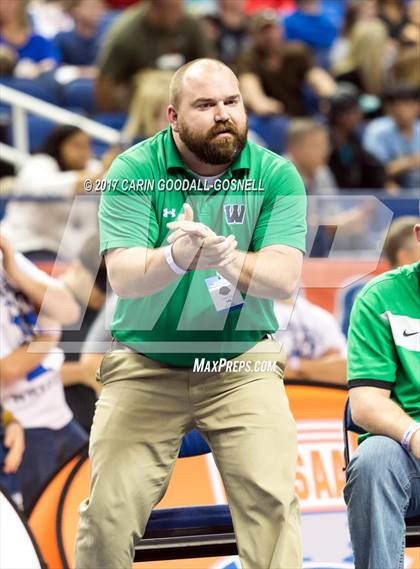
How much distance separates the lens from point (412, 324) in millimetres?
3074

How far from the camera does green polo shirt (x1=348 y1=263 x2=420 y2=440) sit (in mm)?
3043

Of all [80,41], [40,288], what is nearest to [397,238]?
[40,288]

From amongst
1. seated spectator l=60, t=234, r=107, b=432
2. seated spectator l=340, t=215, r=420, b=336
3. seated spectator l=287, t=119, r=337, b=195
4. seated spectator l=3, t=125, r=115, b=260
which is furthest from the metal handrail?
seated spectator l=340, t=215, r=420, b=336

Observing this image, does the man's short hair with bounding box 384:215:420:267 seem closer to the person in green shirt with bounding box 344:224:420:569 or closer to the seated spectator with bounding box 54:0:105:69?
the person in green shirt with bounding box 344:224:420:569

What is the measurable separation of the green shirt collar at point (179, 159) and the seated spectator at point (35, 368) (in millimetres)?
817

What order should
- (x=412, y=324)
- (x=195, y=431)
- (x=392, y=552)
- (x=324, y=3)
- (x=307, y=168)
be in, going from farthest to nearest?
1. (x=324, y=3)
2. (x=307, y=168)
3. (x=195, y=431)
4. (x=412, y=324)
5. (x=392, y=552)

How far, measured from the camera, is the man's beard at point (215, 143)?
293 centimetres

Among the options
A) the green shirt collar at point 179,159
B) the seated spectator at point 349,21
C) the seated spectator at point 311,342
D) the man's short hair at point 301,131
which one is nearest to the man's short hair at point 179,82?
the green shirt collar at point 179,159

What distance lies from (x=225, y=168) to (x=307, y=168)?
3.25 metres

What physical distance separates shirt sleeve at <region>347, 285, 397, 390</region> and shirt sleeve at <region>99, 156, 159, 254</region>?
2.02 feet

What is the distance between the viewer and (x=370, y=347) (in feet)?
10.1

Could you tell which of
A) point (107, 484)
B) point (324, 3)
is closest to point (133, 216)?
point (107, 484)

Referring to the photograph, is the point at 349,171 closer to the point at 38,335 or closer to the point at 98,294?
the point at 98,294

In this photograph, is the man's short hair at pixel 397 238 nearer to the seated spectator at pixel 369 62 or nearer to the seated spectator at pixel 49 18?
the seated spectator at pixel 369 62
